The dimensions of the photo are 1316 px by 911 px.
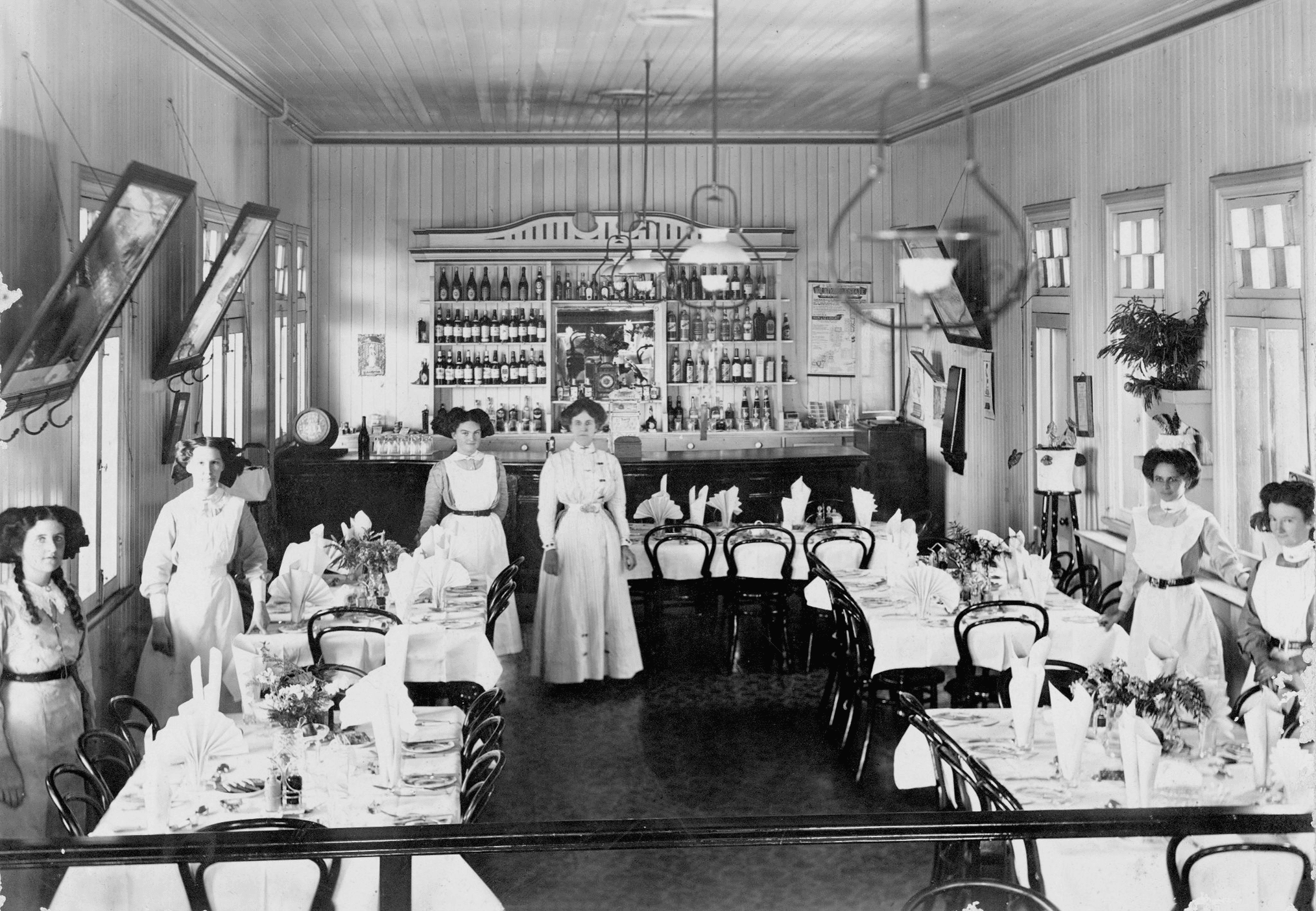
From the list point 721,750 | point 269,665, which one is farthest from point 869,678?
point 269,665

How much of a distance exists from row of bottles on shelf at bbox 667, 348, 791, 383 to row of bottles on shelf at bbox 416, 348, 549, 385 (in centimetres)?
122

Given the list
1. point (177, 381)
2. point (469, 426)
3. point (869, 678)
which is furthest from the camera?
point (469, 426)

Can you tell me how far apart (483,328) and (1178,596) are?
7.31 meters

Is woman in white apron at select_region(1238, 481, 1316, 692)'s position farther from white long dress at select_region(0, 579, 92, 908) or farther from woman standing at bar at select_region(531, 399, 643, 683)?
white long dress at select_region(0, 579, 92, 908)

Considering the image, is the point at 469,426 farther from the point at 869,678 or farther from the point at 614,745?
the point at 869,678

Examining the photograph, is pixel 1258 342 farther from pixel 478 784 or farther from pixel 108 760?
pixel 108 760

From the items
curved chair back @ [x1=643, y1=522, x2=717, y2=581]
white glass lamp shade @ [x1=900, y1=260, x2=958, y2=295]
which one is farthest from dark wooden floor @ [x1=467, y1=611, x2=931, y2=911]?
white glass lamp shade @ [x1=900, y1=260, x2=958, y2=295]

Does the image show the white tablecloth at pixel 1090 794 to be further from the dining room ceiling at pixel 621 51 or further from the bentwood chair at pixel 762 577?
the bentwood chair at pixel 762 577

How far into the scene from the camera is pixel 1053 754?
14.8 ft

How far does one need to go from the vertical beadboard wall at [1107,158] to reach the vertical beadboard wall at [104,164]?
207 inches

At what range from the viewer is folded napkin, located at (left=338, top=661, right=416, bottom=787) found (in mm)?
4172

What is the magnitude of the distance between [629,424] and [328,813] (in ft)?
26.5

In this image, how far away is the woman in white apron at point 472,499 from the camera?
791 centimetres

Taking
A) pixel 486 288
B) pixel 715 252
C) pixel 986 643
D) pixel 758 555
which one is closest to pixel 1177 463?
pixel 986 643
